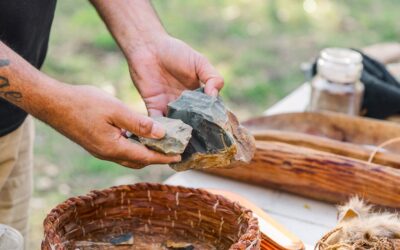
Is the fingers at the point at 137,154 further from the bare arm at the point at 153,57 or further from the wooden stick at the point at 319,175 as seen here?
the wooden stick at the point at 319,175

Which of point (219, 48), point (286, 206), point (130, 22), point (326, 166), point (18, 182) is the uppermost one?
point (219, 48)

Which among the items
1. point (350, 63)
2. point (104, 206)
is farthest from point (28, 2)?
point (350, 63)

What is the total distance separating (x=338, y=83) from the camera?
7.04 feet

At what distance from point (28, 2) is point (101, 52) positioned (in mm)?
3280

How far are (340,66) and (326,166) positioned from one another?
0.43 meters

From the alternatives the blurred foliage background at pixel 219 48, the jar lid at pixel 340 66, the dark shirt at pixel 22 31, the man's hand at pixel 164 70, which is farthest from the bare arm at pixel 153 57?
the blurred foliage background at pixel 219 48

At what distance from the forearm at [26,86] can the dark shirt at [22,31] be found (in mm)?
298

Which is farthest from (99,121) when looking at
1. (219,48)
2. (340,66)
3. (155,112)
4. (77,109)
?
(219,48)

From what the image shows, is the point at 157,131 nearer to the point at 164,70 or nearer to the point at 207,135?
the point at 207,135

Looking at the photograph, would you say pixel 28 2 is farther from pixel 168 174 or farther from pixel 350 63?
pixel 168 174

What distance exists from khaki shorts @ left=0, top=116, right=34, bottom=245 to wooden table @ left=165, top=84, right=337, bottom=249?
1.28 ft

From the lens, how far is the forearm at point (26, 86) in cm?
128

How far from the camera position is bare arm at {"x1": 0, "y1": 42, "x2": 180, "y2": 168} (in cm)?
128

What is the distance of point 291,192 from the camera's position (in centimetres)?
188
